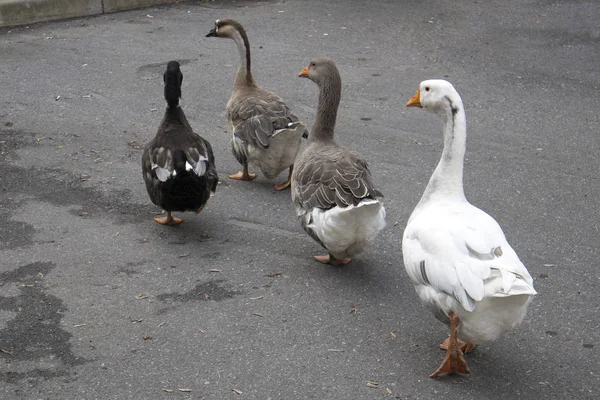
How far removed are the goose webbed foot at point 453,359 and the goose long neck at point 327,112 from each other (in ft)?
7.51

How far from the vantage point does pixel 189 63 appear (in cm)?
1003

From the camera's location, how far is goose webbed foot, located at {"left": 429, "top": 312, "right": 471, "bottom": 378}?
4.11 m

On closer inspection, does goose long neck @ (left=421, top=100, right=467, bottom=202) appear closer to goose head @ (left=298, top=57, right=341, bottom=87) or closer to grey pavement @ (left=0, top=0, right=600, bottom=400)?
grey pavement @ (left=0, top=0, right=600, bottom=400)

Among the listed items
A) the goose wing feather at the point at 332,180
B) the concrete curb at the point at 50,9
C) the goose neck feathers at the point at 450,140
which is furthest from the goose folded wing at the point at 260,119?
the concrete curb at the point at 50,9

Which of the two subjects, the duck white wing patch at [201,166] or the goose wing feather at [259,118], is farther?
the goose wing feather at [259,118]

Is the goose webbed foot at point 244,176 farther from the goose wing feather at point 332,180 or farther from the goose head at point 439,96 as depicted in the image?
the goose head at point 439,96

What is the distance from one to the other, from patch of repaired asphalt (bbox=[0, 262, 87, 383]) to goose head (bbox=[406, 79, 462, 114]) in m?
2.57

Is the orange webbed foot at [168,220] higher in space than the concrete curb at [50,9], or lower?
lower

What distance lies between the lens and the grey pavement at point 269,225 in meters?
4.39

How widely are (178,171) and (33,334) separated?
1677 millimetres

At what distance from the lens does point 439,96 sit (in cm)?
467

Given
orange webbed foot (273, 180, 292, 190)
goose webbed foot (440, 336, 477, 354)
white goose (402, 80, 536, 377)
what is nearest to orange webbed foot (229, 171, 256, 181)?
orange webbed foot (273, 180, 292, 190)

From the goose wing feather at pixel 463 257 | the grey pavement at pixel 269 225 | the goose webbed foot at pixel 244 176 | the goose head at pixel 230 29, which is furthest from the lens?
the goose head at pixel 230 29

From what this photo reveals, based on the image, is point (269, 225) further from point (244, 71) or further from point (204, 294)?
point (244, 71)
